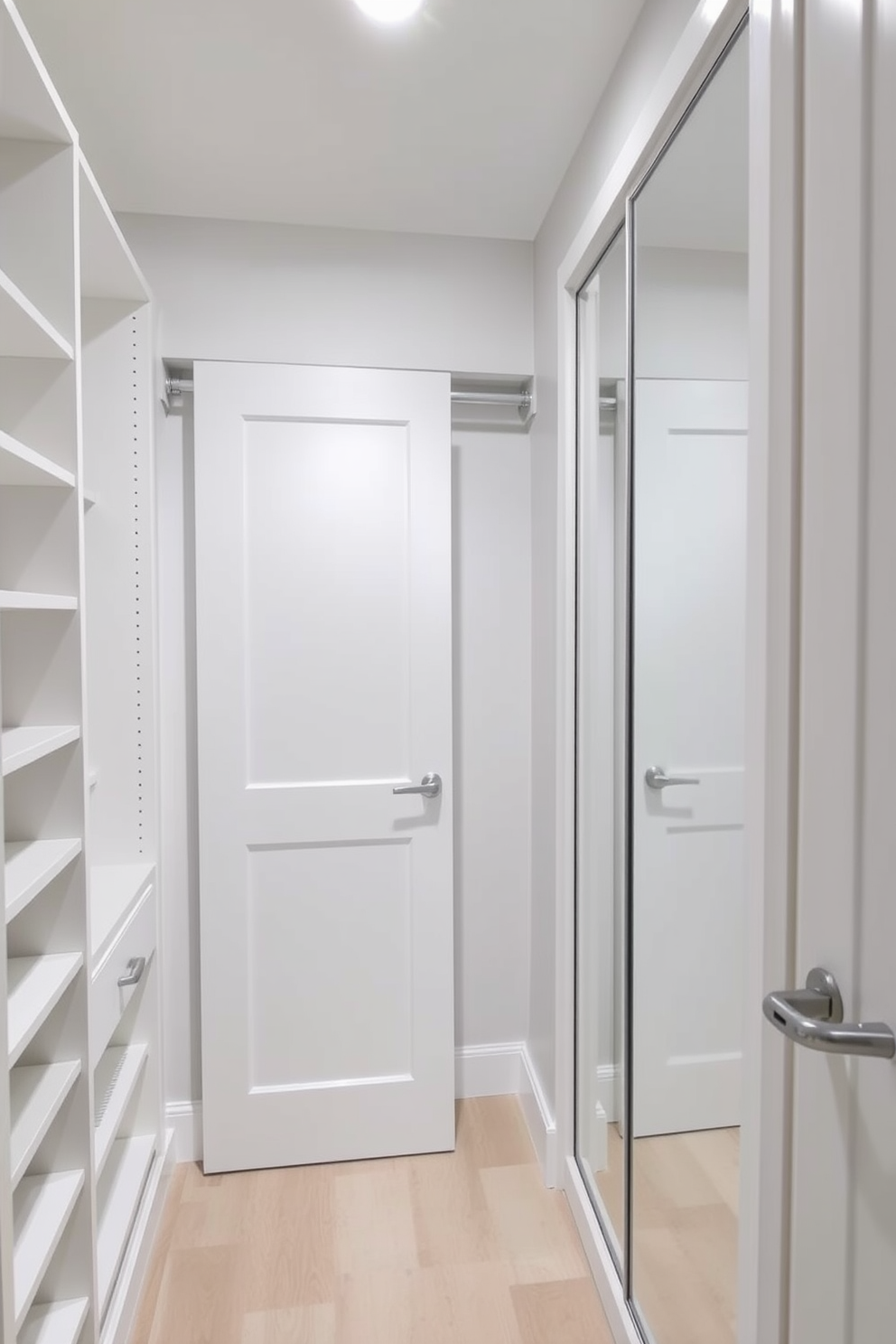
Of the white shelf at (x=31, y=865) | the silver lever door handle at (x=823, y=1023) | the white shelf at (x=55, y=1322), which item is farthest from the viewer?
the white shelf at (x=55, y=1322)

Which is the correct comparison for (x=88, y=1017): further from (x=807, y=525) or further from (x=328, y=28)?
(x=328, y=28)

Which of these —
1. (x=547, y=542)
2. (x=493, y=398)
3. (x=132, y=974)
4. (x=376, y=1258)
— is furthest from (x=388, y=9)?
(x=376, y=1258)

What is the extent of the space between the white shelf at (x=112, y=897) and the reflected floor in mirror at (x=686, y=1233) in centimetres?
104

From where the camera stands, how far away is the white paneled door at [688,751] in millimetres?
1081

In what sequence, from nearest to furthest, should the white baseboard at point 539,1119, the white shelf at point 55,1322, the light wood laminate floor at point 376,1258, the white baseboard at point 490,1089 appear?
the white shelf at point 55,1322 < the light wood laminate floor at point 376,1258 < the white baseboard at point 539,1119 < the white baseboard at point 490,1089

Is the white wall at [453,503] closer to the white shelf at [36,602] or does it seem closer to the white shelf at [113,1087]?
the white shelf at [113,1087]

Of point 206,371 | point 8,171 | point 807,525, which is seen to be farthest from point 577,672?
point 8,171

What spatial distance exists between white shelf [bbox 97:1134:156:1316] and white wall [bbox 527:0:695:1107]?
98cm

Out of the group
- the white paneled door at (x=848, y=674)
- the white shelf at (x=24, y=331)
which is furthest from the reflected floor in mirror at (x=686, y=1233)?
the white shelf at (x=24, y=331)

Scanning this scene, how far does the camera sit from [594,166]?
1.58 meters

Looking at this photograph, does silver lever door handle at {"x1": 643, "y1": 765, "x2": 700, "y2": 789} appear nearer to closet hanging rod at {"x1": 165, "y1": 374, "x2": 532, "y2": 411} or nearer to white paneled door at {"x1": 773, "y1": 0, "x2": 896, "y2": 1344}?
white paneled door at {"x1": 773, "y1": 0, "x2": 896, "y2": 1344}

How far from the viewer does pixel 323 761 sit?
203 cm

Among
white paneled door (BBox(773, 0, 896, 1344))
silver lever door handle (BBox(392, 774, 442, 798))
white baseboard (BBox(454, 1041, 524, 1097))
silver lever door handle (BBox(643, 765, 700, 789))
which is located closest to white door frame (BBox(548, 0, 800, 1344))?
white paneled door (BBox(773, 0, 896, 1344))

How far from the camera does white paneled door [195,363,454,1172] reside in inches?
77.8
